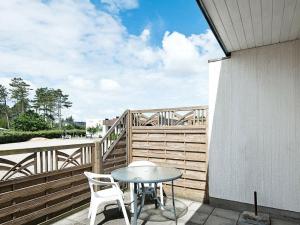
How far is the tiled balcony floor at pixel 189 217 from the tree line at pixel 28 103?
131 feet

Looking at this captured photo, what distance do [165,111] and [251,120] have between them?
1633 mm

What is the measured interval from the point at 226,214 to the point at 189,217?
0.63 metres

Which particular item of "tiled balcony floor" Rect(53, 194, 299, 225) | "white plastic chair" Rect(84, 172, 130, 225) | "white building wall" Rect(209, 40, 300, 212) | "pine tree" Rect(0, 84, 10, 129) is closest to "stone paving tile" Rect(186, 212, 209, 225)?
"tiled balcony floor" Rect(53, 194, 299, 225)

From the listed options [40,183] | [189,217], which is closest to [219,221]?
[189,217]

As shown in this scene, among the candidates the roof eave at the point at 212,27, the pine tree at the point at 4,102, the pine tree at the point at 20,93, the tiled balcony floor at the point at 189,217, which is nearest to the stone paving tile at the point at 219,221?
the tiled balcony floor at the point at 189,217

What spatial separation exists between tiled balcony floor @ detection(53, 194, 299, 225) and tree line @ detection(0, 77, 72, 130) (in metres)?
40.0

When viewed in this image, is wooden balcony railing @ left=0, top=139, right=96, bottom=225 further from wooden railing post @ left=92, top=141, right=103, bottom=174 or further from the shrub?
the shrub

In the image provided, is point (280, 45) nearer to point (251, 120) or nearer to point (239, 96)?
point (239, 96)

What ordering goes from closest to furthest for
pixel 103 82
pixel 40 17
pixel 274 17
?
1. pixel 274 17
2. pixel 40 17
3. pixel 103 82

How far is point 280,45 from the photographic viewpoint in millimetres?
3426

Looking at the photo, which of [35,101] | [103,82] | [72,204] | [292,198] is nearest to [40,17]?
[72,204]

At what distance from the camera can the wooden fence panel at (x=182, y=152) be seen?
163 inches

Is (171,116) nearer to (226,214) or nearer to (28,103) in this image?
(226,214)

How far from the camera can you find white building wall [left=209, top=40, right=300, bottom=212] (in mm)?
3324
